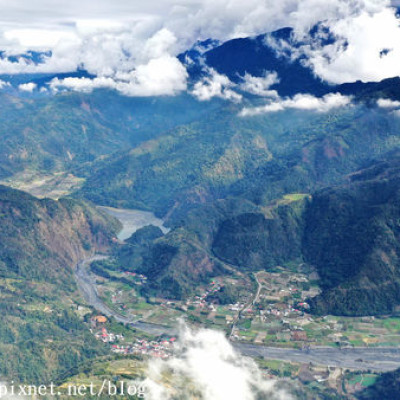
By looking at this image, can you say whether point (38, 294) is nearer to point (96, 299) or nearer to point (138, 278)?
point (96, 299)

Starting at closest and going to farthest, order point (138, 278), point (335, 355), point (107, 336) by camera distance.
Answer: point (335, 355) < point (107, 336) < point (138, 278)

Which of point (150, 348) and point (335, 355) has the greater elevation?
point (150, 348)

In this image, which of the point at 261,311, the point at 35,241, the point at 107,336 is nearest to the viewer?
the point at 107,336

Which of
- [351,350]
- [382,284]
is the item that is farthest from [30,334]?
[382,284]

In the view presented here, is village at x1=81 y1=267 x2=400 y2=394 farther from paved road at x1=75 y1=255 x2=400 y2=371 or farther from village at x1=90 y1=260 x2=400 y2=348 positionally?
paved road at x1=75 y1=255 x2=400 y2=371

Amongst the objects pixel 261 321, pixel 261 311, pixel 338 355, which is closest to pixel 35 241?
pixel 261 311

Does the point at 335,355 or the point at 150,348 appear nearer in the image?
the point at 335,355

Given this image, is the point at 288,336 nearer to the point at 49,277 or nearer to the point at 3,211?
the point at 49,277

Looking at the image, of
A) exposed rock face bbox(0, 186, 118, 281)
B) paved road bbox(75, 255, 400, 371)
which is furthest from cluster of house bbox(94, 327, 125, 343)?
exposed rock face bbox(0, 186, 118, 281)

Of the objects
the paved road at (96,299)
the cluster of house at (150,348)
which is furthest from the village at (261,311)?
the cluster of house at (150,348)
